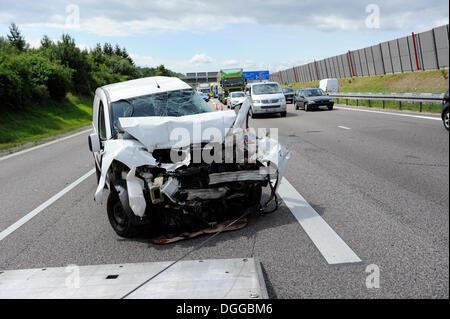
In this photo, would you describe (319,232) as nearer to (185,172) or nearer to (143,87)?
(185,172)

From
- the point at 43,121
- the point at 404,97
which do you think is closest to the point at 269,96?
the point at 404,97

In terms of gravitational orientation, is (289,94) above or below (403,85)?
above

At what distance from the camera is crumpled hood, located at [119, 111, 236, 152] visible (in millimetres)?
4859

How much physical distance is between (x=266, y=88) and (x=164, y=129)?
883 inches

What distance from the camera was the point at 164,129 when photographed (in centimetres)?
492

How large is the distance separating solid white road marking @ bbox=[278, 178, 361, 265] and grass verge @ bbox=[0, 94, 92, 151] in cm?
1593

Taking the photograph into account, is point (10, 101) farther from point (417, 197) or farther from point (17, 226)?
point (417, 197)

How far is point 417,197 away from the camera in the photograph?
5828 mm

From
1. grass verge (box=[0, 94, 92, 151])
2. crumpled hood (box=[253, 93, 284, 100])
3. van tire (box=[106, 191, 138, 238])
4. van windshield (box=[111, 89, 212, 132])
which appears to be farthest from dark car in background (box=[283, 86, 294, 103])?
van tire (box=[106, 191, 138, 238])

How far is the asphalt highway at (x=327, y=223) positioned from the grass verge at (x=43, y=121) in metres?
13.9

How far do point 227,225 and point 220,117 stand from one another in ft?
4.52

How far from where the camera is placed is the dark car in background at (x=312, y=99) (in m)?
27.3
